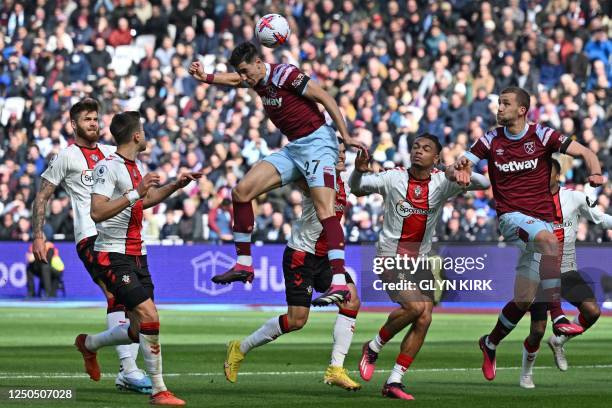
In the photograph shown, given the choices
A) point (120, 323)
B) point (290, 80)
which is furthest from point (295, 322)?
point (290, 80)

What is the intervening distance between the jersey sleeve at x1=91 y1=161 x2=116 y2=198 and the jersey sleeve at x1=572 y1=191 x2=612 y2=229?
5790mm

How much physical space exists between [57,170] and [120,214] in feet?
4.57

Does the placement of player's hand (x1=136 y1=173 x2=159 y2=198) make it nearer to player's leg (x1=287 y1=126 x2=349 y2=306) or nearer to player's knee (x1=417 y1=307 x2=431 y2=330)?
player's leg (x1=287 y1=126 x2=349 y2=306)

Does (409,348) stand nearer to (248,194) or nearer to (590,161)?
(248,194)

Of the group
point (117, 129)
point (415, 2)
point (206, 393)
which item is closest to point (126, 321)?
point (206, 393)

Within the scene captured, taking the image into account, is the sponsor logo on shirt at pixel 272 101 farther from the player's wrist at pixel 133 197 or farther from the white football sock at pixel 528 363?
the white football sock at pixel 528 363

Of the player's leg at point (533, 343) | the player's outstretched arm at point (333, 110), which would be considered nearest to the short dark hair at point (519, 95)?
the player's outstretched arm at point (333, 110)

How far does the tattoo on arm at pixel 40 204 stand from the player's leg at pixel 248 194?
5.97 feet

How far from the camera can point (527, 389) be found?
13945 mm

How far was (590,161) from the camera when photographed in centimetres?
1335

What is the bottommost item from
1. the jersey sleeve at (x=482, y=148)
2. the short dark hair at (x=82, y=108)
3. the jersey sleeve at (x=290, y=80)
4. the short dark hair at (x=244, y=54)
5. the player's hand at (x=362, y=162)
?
the player's hand at (x=362, y=162)

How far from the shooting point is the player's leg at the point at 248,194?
1352cm

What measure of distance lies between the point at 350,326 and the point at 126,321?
2.15 metres

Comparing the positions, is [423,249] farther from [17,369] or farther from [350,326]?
[17,369]
